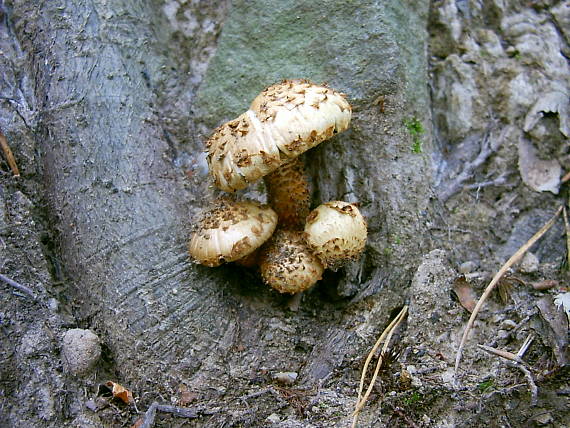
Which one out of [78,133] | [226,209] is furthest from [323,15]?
[78,133]

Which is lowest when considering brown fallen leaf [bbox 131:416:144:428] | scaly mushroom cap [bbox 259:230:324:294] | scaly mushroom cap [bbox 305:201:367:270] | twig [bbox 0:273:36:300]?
brown fallen leaf [bbox 131:416:144:428]

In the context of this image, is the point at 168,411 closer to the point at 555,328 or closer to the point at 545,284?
the point at 555,328

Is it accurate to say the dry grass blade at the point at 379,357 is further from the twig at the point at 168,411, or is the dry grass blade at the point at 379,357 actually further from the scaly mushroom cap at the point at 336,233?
the twig at the point at 168,411

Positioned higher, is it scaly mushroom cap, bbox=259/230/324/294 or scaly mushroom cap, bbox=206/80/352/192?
scaly mushroom cap, bbox=206/80/352/192

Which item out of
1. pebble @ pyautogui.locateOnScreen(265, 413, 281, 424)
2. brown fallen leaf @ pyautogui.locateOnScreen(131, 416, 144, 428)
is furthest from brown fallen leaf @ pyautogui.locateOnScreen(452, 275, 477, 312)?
brown fallen leaf @ pyautogui.locateOnScreen(131, 416, 144, 428)

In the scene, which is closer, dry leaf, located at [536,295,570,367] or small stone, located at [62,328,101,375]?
dry leaf, located at [536,295,570,367]

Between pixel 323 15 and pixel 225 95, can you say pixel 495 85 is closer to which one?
pixel 323 15

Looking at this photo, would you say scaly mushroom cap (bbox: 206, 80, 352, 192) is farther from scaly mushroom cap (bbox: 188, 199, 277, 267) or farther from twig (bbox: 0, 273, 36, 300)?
twig (bbox: 0, 273, 36, 300)

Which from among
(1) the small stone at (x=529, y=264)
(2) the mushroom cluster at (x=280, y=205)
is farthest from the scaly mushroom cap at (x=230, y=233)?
(1) the small stone at (x=529, y=264)
